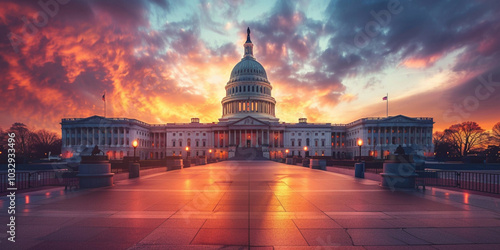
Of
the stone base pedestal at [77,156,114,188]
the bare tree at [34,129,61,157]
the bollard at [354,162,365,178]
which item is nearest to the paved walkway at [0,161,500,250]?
the stone base pedestal at [77,156,114,188]

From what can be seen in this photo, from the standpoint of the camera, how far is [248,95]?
12012 centimetres

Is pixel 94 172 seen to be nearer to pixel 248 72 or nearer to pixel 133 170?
pixel 133 170

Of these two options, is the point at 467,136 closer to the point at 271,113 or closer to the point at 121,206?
the point at 271,113

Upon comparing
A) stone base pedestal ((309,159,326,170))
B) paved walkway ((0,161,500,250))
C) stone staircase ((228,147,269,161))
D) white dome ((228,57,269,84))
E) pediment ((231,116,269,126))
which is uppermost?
white dome ((228,57,269,84))

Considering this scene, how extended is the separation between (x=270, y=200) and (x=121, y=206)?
6.41 meters

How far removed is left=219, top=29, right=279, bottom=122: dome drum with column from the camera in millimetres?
120188

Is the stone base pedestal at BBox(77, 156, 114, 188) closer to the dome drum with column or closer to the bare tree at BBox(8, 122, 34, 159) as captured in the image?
the dome drum with column

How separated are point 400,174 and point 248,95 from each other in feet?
354

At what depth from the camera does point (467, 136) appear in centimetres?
9044

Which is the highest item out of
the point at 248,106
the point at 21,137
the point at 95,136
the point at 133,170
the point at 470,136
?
the point at 248,106

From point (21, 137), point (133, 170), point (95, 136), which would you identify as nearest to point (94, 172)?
point (133, 170)

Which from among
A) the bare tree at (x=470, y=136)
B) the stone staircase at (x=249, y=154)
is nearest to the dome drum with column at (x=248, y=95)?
the stone staircase at (x=249, y=154)

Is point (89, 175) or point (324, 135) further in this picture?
point (324, 135)

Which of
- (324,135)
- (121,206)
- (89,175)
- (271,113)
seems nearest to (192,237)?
(121,206)
